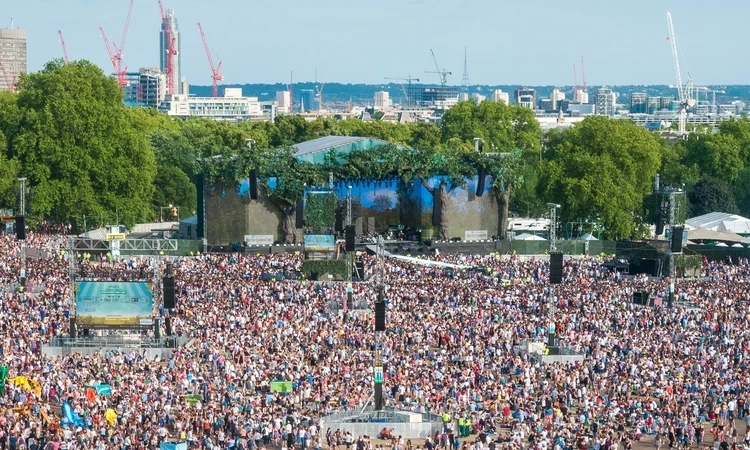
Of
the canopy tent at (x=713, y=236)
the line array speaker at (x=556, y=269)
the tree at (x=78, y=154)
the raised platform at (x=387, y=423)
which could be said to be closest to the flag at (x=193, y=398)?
the raised platform at (x=387, y=423)

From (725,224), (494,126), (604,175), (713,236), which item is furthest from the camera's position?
(494,126)

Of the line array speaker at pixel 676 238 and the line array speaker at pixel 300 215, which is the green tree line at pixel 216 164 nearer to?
the line array speaker at pixel 300 215

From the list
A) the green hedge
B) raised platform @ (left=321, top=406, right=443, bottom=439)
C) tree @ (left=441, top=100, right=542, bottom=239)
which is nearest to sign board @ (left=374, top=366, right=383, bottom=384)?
raised platform @ (left=321, top=406, right=443, bottom=439)

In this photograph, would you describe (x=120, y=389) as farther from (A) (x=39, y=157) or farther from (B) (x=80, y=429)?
(A) (x=39, y=157)

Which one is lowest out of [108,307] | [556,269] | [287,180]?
[108,307]

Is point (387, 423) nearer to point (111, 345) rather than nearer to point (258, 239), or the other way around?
point (111, 345)

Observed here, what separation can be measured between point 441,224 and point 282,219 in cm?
836

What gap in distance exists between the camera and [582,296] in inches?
2156

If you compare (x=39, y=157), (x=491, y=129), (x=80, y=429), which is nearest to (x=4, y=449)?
(x=80, y=429)

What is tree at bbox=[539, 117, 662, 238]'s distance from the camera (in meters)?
79.0

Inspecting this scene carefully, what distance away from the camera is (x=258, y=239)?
7238cm

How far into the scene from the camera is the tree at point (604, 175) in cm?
7900

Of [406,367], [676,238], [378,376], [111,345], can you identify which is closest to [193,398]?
[378,376]

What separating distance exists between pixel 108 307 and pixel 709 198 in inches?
2298
